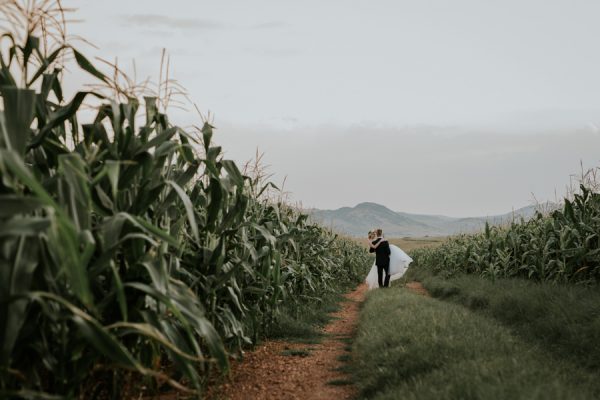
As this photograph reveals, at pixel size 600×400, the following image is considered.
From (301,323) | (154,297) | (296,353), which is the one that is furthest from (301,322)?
(154,297)

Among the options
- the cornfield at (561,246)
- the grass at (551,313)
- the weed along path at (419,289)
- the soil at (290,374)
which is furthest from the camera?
the weed along path at (419,289)

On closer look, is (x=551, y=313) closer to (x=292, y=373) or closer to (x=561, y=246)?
(x=561, y=246)

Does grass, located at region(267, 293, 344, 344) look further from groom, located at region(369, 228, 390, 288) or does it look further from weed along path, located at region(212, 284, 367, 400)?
groom, located at region(369, 228, 390, 288)

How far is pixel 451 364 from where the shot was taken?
Answer: 408cm

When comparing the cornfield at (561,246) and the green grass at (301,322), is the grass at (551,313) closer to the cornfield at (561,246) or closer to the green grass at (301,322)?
the cornfield at (561,246)

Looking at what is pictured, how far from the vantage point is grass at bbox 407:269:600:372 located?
5.60m

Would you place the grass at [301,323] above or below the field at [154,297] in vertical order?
below

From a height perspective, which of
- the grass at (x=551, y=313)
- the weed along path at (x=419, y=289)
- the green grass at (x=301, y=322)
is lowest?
the weed along path at (x=419, y=289)

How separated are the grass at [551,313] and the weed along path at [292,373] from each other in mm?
2629

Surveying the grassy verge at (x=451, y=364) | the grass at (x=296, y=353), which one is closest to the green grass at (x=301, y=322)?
the grass at (x=296, y=353)

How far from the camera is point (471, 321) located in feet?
20.7

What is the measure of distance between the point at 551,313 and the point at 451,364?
145 inches

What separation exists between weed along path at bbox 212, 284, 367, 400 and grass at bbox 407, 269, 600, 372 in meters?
2.63

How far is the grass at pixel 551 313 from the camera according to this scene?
5602 mm
